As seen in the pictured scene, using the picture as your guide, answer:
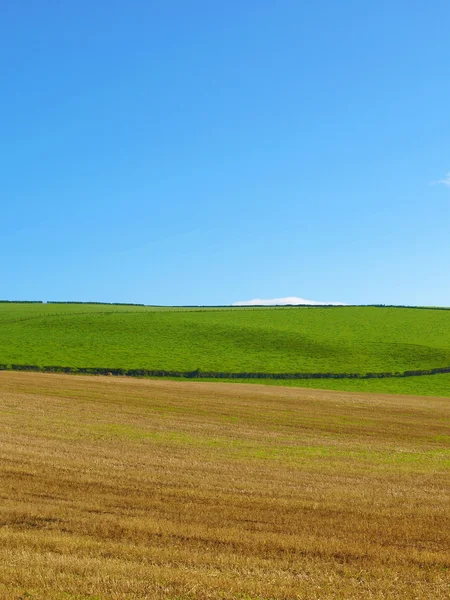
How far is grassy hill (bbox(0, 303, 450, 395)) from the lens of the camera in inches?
2416

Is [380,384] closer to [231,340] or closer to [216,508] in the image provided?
[231,340]

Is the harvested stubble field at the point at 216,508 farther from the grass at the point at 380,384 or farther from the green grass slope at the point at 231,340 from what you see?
the green grass slope at the point at 231,340

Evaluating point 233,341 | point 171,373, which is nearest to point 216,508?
point 171,373

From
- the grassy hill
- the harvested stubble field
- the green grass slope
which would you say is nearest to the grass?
the grassy hill

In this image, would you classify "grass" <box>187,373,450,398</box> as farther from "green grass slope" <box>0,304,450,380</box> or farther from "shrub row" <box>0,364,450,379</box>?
"green grass slope" <box>0,304,450,380</box>

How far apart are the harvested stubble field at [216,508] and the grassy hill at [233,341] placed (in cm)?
3130

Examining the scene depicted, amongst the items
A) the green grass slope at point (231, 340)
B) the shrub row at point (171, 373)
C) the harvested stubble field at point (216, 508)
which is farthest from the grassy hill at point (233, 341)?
the harvested stubble field at point (216, 508)

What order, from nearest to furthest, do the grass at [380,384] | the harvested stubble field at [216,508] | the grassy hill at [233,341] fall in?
the harvested stubble field at [216,508], the grass at [380,384], the grassy hill at [233,341]

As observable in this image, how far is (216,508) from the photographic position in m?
13.7

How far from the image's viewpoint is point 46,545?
1093 cm

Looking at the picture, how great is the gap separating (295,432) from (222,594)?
19164 mm

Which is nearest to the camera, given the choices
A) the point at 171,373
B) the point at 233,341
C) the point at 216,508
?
the point at 216,508

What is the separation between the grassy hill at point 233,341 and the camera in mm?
61375

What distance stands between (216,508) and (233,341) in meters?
62.0
